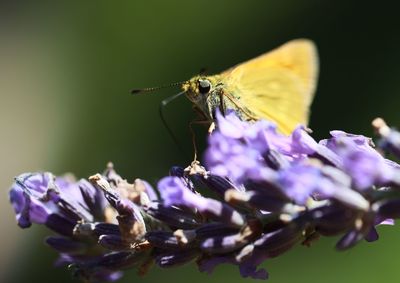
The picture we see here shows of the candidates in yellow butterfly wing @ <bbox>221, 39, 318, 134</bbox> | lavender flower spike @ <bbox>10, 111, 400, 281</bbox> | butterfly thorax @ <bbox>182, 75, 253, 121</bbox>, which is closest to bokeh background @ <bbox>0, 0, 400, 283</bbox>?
yellow butterfly wing @ <bbox>221, 39, 318, 134</bbox>

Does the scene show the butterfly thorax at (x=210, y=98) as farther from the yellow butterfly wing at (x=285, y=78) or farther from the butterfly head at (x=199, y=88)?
the yellow butterfly wing at (x=285, y=78)

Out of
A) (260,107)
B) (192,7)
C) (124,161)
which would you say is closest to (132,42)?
(192,7)

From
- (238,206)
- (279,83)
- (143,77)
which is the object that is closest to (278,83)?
(279,83)

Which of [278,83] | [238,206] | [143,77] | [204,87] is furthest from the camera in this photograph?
[143,77]

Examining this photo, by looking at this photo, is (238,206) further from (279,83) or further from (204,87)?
(279,83)

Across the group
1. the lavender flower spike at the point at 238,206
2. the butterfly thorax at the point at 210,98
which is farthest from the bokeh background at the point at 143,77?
the lavender flower spike at the point at 238,206

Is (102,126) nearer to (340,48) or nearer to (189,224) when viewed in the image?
(340,48)
